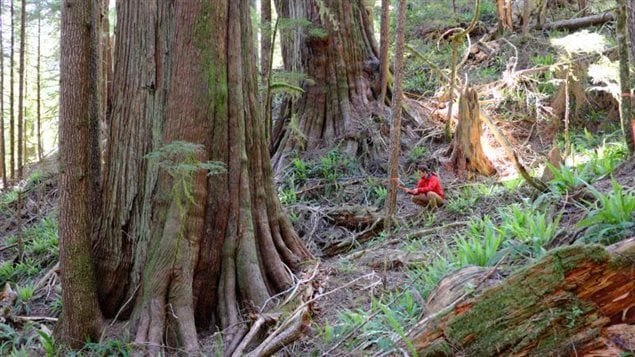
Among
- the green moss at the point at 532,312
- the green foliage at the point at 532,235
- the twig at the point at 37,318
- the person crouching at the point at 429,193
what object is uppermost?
the person crouching at the point at 429,193

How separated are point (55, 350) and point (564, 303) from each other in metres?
4.21

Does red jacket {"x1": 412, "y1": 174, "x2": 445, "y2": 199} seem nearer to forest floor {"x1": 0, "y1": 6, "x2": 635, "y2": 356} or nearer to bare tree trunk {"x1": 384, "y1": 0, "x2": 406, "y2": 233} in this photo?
forest floor {"x1": 0, "y1": 6, "x2": 635, "y2": 356}

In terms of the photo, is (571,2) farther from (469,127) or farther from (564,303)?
(564,303)

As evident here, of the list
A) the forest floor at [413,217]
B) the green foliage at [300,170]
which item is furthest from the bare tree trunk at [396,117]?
the green foliage at [300,170]

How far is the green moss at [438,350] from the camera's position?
9.33 ft

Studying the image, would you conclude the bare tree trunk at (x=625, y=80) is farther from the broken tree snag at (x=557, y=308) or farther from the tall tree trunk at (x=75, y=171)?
the tall tree trunk at (x=75, y=171)

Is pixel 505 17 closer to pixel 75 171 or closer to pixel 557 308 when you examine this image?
pixel 75 171

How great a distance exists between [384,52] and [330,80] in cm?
121

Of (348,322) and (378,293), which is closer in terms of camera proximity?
(348,322)

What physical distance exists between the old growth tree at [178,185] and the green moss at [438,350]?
224cm

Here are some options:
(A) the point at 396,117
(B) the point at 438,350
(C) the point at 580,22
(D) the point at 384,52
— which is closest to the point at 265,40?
(D) the point at 384,52

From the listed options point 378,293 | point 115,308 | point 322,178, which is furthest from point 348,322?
point 322,178

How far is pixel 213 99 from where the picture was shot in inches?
198

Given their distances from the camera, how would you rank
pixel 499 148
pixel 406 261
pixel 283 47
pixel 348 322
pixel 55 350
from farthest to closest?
1. pixel 283 47
2. pixel 499 148
3. pixel 406 261
4. pixel 55 350
5. pixel 348 322
